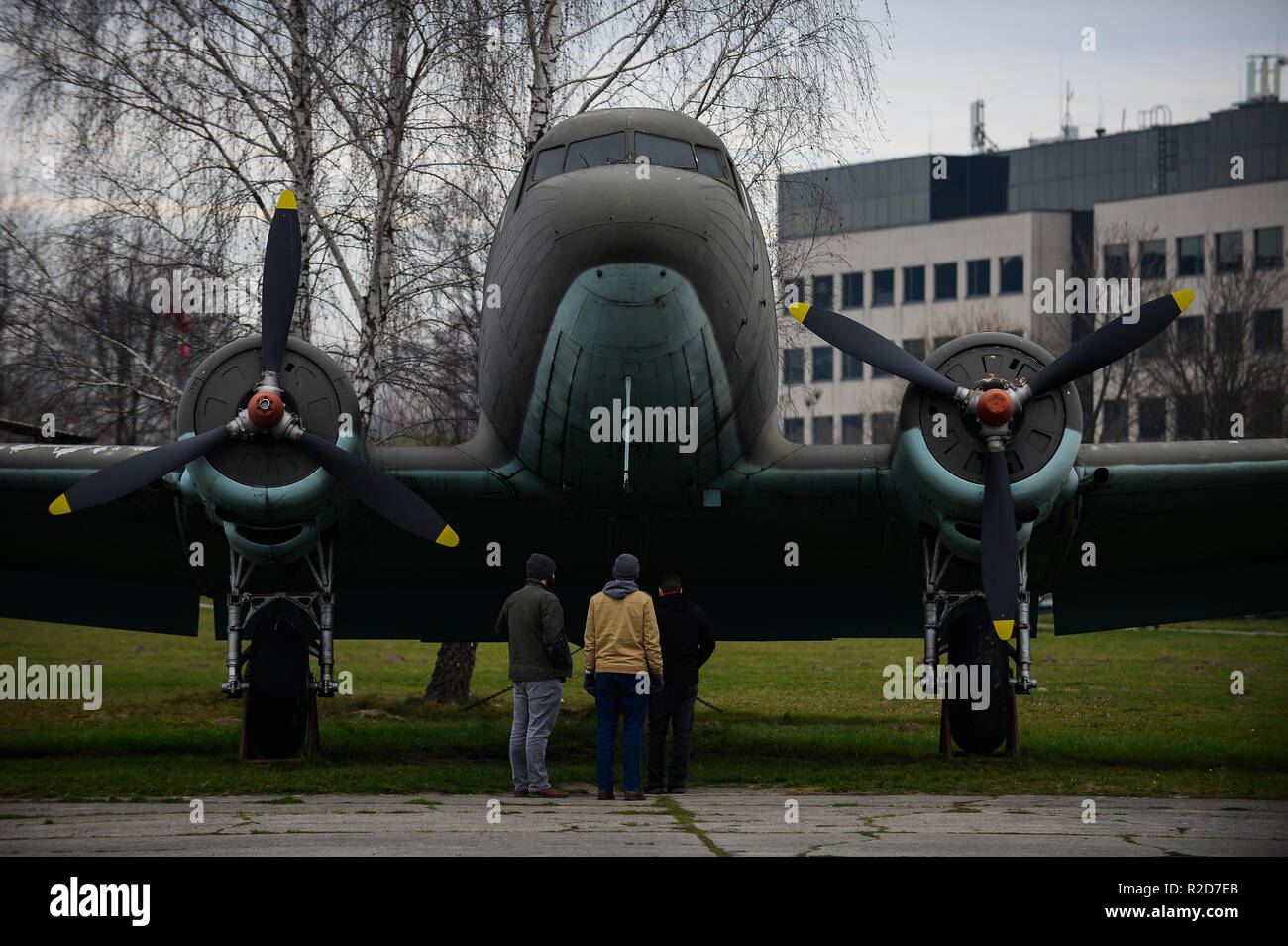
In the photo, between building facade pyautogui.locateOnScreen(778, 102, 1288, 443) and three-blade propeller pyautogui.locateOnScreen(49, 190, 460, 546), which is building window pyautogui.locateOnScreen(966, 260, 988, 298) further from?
three-blade propeller pyautogui.locateOnScreen(49, 190, 460, 546)

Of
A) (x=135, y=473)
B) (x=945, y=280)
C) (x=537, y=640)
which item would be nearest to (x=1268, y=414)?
(x=537, y=640)

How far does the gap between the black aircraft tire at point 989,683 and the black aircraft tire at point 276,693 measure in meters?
6.44

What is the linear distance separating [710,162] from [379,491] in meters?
4.09

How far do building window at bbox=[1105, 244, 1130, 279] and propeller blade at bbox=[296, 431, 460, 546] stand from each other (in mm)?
38670

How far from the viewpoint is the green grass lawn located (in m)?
12.0

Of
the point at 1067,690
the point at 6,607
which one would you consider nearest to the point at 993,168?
the point at 1067,690

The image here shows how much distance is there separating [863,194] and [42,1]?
70.7 metres

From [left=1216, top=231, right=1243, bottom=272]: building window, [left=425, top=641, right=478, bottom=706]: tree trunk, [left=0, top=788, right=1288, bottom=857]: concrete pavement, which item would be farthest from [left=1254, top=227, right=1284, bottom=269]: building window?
[left=0, top=788, right=1288, bottom=857]: concrete pavement

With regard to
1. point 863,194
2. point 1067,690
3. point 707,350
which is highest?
point 863,194

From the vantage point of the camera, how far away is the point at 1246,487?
13.1 metres

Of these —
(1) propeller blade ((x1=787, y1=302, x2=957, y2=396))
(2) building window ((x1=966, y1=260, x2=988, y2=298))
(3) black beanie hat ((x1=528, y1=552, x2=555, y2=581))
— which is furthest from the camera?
(2) building window ((x1=966, y1=260, x2=988, y2=298))

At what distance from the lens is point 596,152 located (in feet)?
38.7

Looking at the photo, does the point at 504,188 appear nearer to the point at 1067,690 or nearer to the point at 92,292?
the point at 92,292

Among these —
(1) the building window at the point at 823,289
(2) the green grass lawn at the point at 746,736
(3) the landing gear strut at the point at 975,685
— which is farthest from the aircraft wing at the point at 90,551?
(1) the building window at the point at 823,289
